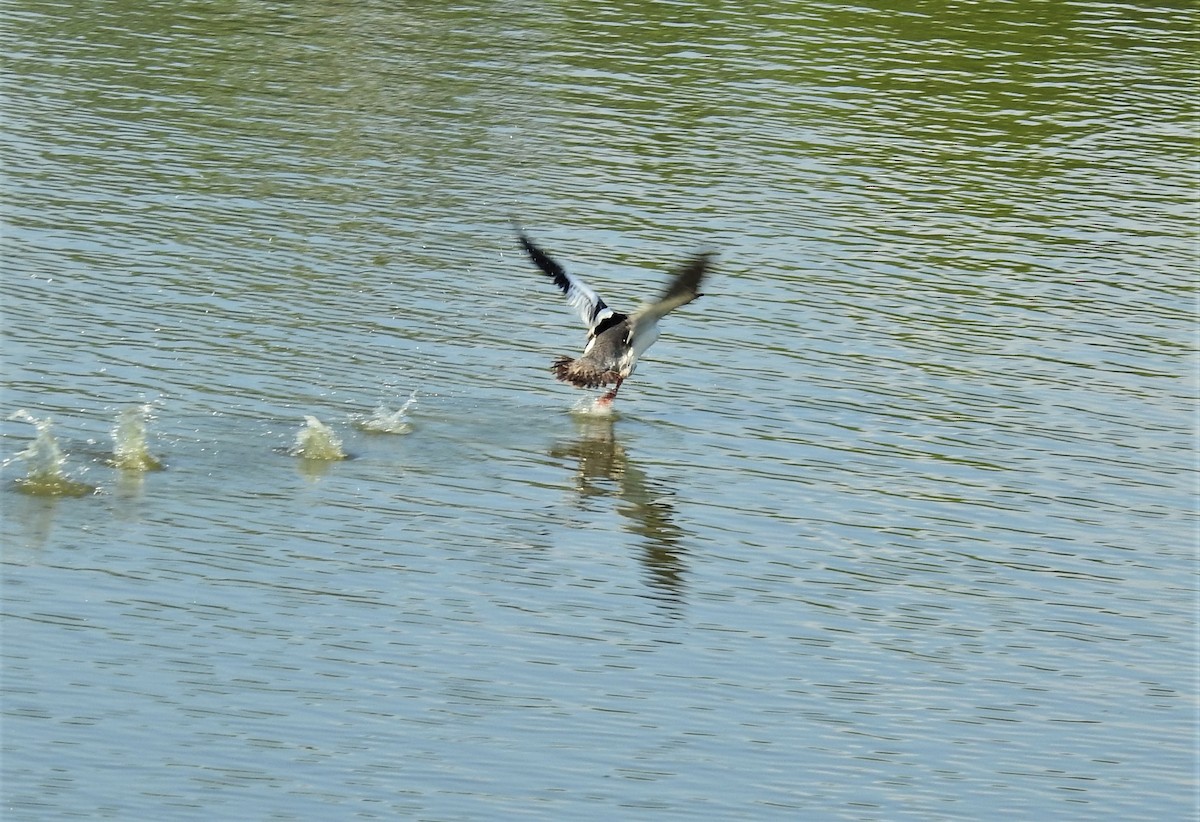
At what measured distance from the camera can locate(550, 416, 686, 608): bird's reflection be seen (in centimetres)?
1777

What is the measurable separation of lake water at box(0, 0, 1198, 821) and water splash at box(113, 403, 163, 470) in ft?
0.39

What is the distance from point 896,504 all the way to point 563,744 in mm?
6100

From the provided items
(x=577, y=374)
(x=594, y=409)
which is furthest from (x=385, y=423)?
(x=594, y=409)

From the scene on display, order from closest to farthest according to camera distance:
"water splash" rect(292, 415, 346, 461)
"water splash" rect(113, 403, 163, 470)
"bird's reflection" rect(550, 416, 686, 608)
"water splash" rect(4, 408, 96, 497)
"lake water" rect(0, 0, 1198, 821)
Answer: "lake water" rect(0, 0, 1198, 821) < "bird's reflection" rect(550, 416, 686, 608) < "water splash" rect(4, 408, 96, 497) < "water splash" rect(113, 403, 163, 470) < "water splash" rect(292, 415, 346, 461)

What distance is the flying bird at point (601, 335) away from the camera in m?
21.4

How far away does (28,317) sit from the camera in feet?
75.5

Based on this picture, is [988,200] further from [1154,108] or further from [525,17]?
[525,17]

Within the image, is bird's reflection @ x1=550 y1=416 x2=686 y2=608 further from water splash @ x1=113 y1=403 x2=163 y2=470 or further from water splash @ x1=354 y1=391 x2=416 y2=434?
water splash @ x1=113 y1=403 x2=163 y2=470

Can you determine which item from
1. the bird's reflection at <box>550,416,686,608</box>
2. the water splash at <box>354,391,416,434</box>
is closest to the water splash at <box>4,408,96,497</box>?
the water splash at <box>354,391,416,434</box>

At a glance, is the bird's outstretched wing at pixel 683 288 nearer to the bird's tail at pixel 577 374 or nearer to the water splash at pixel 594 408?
the bird's tail at pixel 577 374

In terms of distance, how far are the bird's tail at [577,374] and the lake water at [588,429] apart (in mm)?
541

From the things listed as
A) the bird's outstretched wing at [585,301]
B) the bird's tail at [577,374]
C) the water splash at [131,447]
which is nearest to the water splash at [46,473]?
the water splash at [131,447]

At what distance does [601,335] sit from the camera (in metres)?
21.7

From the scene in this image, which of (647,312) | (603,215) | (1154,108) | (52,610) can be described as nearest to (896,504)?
(647,312)
